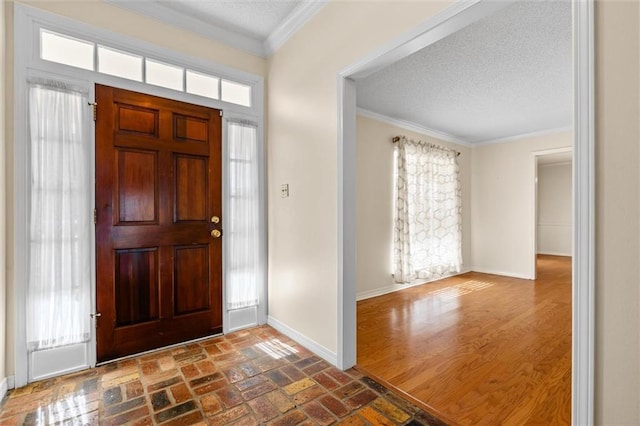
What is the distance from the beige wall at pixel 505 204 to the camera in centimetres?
512

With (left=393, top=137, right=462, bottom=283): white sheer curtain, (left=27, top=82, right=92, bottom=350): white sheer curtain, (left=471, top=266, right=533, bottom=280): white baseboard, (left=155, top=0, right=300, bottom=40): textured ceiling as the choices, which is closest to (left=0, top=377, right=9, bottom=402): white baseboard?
(left=27, top=82, right=92, bottom=350): white sheer curtain

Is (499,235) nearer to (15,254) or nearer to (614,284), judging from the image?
(614,284)

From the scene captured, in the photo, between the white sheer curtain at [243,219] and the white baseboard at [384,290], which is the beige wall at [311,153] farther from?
the white baseboard at [384,290]

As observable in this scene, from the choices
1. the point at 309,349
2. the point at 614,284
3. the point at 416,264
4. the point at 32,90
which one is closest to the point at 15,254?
the point at 32,90

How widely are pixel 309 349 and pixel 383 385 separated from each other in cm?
73

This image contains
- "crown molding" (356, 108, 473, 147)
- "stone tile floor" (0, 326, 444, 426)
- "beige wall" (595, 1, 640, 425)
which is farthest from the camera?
"crown molding" (356, 108, 473, 147)

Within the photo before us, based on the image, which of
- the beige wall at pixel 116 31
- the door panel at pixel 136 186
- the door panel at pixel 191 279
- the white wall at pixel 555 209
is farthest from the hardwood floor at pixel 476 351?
the white wall at pixel 555 209

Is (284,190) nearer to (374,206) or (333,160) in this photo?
(333,160)

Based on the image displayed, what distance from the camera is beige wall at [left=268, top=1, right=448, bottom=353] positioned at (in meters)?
2.10

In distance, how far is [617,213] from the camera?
1.06m

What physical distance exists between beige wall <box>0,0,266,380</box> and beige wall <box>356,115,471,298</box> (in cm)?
182

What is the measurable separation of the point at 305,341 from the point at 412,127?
380 cm

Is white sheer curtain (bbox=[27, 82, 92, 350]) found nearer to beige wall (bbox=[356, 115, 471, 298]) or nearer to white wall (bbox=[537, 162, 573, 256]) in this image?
beige wall (bbox=[356, 115, 471, 298])

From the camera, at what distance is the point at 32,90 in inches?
79.3
